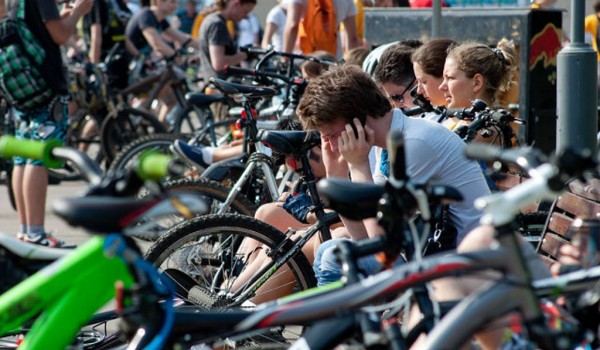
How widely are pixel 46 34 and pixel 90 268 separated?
486cm

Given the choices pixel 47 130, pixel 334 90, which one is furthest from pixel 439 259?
pixel 47 130

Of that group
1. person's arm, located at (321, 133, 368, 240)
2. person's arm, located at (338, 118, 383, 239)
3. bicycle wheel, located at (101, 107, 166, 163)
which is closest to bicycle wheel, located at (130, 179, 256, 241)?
person's arm, located at (321, 133, 368, 240)

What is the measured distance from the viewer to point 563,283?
284 cm

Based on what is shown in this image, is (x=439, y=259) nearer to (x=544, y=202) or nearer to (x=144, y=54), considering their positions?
(x=544, y=202)

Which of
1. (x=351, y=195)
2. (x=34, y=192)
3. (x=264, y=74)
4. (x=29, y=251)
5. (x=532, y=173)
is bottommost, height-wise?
(x=34, y=192)

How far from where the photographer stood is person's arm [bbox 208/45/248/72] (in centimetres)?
1009

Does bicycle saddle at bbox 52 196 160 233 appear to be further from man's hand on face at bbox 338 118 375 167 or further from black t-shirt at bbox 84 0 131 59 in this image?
black t-shirt at bbox 84 0 131 59

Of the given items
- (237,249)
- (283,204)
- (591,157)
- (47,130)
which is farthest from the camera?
(47,130)

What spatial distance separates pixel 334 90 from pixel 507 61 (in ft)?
6.27

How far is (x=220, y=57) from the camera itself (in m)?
10.1

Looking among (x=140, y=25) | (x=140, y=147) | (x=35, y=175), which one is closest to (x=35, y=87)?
(x=35, y=175)

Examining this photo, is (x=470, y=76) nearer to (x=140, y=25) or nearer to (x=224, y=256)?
(x=224, y=256)

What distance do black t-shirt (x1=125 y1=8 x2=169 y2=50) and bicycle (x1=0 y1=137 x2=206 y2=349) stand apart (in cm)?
1001

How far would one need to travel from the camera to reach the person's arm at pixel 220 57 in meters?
10.1
